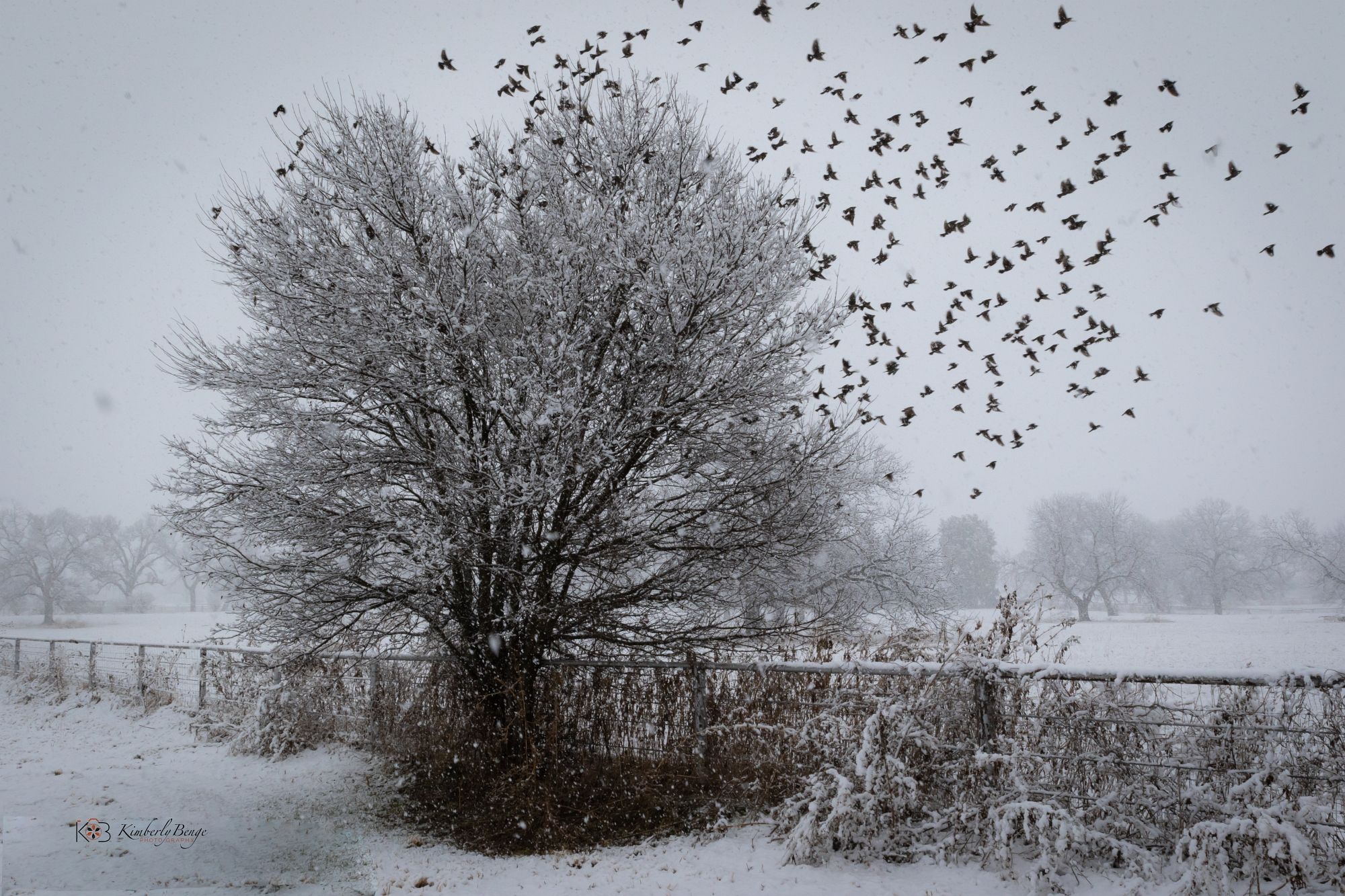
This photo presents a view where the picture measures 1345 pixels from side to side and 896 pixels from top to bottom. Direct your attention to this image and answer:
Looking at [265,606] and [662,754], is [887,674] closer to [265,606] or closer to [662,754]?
[662,754]

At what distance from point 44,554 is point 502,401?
231 ft

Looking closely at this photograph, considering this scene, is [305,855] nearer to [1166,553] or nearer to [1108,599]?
[1108,599]

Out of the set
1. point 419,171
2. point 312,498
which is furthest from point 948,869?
point 419,171

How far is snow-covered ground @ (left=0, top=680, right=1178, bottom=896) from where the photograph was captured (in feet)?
14.3

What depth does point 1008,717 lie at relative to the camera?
4684 mm

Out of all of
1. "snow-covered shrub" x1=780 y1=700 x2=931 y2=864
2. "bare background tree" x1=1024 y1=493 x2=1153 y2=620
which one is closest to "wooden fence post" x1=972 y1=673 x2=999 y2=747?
"snow-covered shrub" x1=780 y1=700 x2=931 y2=864

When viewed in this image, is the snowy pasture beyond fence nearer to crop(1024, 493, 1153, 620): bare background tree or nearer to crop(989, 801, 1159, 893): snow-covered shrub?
crop(989, 801, 1159, 893): snow-covered shrub

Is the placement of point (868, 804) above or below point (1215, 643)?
above

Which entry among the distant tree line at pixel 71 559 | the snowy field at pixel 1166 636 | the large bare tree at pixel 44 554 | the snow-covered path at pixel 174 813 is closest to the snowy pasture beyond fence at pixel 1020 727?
the snow-covered path at pixel 174 813

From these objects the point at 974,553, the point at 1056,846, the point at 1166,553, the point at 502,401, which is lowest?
the point at 1166,553

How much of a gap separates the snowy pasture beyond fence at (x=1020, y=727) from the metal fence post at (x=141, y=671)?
6.94 m

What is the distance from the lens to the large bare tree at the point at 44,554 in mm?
52906

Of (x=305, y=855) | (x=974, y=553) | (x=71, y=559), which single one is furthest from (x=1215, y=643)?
(x=71, y=559)

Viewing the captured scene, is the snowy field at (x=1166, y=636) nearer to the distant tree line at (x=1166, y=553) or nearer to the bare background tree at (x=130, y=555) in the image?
the distant tree line at (x=1166, y=553)
